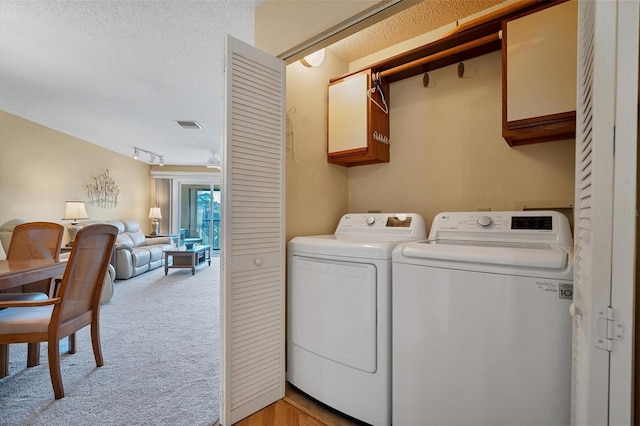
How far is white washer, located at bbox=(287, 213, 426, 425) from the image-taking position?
142cm

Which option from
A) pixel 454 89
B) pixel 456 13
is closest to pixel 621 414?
pixel 454 89

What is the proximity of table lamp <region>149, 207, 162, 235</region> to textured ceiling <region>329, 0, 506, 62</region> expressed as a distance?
22.0 feet

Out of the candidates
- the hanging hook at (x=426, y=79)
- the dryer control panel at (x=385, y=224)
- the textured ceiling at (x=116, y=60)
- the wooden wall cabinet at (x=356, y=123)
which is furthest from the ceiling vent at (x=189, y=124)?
the hanging hook at (x=426, y=79)

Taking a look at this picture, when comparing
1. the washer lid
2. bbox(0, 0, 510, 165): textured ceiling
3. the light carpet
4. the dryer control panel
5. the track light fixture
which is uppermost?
bbox(0, 0, 510, 165): textured ceiling

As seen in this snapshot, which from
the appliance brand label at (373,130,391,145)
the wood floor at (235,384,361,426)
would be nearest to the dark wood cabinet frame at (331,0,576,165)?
the appliance brand label at (373,130,391,145)

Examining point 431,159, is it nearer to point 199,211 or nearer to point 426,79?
point 426,79

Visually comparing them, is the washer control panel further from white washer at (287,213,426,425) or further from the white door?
the white door

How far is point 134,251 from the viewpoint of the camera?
16.8 feet

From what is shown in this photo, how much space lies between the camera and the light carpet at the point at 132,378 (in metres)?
1.61

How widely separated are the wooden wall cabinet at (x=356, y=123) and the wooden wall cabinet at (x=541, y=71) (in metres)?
0.81

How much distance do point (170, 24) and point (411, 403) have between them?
9.06ft

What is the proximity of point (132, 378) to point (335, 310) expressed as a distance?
59.4 inches

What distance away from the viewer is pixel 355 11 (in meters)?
1.38

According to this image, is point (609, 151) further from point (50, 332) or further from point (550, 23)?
point (50, 332)
